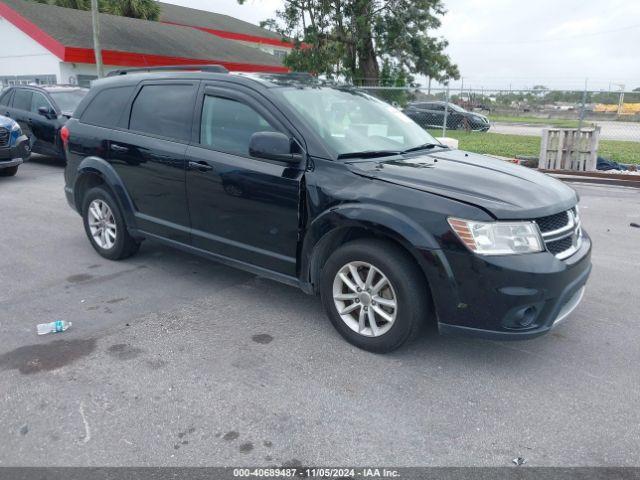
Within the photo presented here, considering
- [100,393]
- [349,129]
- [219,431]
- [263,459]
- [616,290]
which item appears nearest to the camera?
[263,459]

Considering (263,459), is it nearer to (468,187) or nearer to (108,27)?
(468,187)

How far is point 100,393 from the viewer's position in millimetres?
3152

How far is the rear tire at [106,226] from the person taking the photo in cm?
529

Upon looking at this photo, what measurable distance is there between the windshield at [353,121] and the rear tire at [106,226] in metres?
2.26

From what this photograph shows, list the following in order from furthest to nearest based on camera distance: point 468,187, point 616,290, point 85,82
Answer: point 85,82 < point 616,290 < point 468,187

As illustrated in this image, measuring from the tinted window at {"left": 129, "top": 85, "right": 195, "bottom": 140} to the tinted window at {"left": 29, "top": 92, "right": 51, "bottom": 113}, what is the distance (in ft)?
25.9

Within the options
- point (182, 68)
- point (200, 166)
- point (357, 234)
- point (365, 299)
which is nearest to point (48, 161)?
point (182, 68)

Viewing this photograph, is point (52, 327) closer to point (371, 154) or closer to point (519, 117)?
point (371, 154)

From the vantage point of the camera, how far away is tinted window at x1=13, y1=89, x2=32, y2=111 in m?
11.8

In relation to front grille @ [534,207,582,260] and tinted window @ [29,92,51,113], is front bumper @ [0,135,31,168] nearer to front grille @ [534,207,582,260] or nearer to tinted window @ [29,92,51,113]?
tinted window @ [29,92,51,113]

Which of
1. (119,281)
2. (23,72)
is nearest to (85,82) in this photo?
(23,72)

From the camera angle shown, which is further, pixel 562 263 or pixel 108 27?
pixel 108 27

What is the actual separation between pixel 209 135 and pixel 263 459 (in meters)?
2.65

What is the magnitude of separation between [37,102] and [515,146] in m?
12.5
